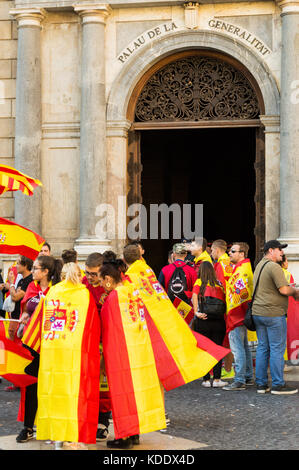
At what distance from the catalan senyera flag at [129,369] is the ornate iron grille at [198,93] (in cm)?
906

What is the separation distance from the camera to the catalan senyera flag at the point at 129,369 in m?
6.75

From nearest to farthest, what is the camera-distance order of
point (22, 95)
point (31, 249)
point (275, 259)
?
1. point (31, 249)
2. point (275, 259)
3. point (22, 95)

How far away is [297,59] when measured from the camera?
14.5 m

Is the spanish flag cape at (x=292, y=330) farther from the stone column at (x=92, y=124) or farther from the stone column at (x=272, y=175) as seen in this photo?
the stone column at (x=92, y=124)

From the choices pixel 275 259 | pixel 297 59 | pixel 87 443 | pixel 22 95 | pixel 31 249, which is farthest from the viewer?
pixel 22 95

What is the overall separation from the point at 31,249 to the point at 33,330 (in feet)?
7.00

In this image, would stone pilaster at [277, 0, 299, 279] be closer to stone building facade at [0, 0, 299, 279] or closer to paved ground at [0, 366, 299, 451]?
stone building facade at [0, 0, 299, 279]

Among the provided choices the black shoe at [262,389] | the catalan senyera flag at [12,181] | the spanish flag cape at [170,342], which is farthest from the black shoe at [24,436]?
the black shoe at [262,389]

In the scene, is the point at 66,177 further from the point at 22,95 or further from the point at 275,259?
the point at 275,259

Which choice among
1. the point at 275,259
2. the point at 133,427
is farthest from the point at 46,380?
the point at 275,259

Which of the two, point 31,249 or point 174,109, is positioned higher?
point 174,109

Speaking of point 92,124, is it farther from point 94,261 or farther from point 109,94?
point 94,261

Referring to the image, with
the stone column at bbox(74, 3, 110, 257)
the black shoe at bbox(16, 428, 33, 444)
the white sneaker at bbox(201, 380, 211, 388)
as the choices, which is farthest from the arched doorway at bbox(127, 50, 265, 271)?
the black shoe at bbox(16, 428, 33, 444)

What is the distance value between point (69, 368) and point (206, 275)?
4139 mm
